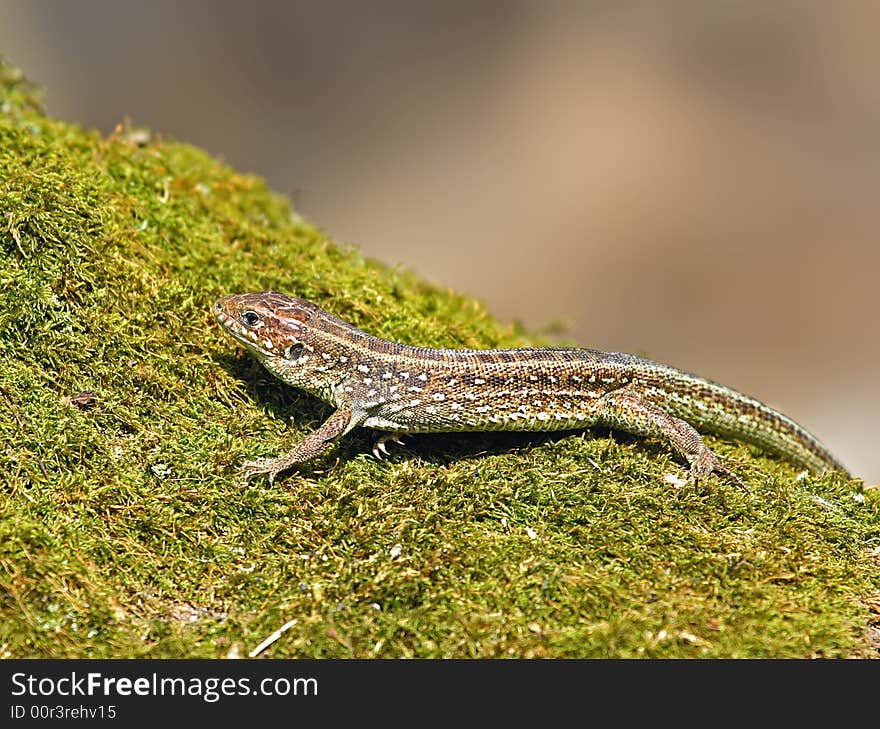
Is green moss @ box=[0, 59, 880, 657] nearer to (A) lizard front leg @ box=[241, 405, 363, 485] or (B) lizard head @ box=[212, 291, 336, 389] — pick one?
(A) lizard front leg @ box=[241, 405, 363, 485]

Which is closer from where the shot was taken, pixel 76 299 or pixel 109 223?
pixel 76 299

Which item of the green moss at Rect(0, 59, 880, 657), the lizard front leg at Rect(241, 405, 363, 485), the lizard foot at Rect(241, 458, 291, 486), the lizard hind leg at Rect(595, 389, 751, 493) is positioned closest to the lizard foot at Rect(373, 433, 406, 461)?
the green moss at Rect(0, 59, 880, 657)

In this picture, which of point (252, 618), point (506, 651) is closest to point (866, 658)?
point (506, 651)

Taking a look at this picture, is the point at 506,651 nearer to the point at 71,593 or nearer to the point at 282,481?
the point at 282,481

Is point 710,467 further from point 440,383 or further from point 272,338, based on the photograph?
point 272,338

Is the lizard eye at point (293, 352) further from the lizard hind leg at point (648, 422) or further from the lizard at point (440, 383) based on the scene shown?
the lizard hind leg at point (648, 422)

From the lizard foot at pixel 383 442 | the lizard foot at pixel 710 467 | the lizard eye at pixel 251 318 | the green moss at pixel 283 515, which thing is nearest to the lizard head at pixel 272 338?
the lizard eye at pixel 251 318
